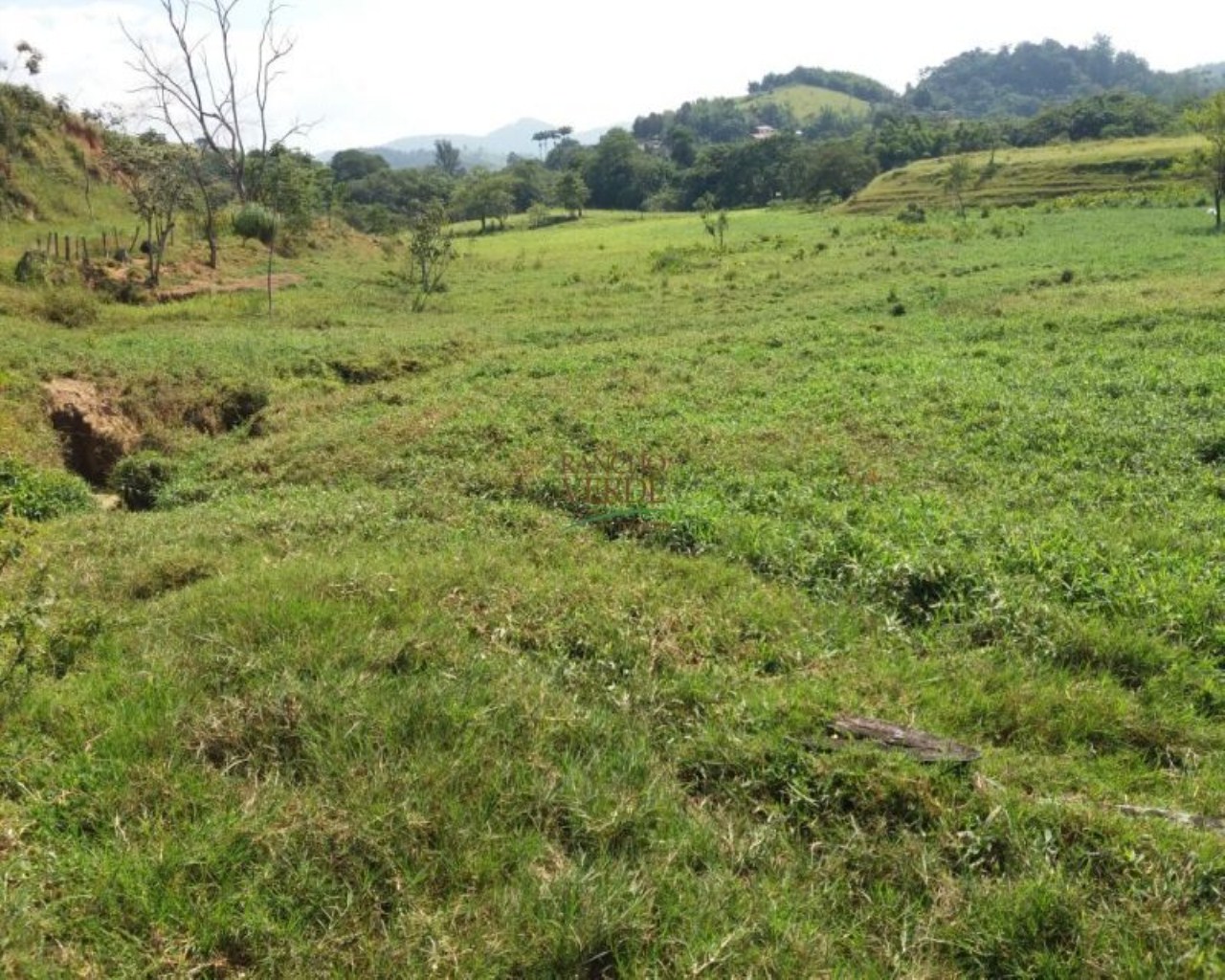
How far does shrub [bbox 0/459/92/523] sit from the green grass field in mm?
1120

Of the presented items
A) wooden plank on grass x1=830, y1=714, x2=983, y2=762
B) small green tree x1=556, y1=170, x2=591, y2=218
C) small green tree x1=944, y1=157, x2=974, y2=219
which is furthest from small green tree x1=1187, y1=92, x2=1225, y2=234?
small green tree x1=556, y1=170, x2=591, y2=218

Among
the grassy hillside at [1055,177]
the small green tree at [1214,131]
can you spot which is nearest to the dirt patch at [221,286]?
the small green tree at [1214,131]

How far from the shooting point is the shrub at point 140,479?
1209cm

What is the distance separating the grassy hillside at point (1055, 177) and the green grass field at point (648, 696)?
179 feet

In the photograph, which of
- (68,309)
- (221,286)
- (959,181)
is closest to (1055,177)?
(959,181)

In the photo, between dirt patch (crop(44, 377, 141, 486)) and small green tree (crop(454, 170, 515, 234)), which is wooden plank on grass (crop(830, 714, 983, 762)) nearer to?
dirt patch (crop(44, 377, 141, 486))

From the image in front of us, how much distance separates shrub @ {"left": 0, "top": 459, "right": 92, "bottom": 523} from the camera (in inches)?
414

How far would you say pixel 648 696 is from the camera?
4.98m

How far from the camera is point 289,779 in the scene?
4.03m

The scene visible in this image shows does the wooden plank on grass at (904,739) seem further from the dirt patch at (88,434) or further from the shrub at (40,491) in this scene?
the dirt patch at (88,434)

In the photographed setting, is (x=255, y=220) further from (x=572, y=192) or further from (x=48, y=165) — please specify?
(x=572, y=192)

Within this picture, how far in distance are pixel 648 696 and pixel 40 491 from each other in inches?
401

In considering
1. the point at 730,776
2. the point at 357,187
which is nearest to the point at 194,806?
the point at 730,776

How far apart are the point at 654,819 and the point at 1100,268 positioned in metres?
26.8
